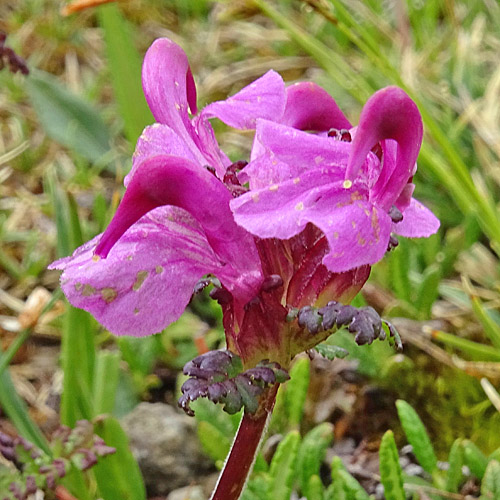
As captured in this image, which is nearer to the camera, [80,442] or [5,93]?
[80,442]

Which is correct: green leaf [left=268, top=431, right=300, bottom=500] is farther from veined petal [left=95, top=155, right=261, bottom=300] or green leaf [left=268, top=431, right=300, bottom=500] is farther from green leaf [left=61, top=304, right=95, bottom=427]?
veined petal [left=95, top=155, right=261, bottom=300]

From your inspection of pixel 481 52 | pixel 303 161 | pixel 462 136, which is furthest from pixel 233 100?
pixel 481 52

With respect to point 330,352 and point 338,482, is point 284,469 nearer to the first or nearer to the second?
point 338,482

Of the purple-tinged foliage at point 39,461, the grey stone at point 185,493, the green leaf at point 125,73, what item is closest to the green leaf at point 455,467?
the grey stone at point 185,493

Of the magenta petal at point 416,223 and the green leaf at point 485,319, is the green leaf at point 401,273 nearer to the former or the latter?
the green leaf at point 485,319

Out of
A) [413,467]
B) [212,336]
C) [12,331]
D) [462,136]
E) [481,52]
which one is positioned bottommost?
[12,331]

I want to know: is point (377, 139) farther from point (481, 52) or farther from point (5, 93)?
point (5, 93)

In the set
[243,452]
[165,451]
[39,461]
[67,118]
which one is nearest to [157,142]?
[243,452]
